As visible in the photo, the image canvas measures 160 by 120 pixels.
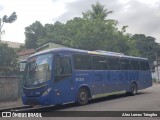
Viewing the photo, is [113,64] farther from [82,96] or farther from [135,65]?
[82,96]

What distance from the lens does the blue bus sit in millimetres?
13828

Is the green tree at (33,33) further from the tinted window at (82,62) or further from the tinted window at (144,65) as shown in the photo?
the tinted window at (82,62)

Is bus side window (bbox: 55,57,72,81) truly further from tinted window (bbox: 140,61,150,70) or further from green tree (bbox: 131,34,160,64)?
Answer: green tree (bbox: 131,34,160,64)

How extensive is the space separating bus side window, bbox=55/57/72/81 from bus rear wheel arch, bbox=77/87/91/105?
4.37ft

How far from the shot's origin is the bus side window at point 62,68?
46.5 feet

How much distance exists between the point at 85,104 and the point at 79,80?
132 centimetres

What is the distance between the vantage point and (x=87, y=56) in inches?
648

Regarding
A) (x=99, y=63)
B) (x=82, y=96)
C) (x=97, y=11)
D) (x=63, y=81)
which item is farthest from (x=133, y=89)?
(x=97, y=11)

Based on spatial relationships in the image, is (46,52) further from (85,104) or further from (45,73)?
(85,104)

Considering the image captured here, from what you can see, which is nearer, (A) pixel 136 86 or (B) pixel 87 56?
(B) pixel 87 56

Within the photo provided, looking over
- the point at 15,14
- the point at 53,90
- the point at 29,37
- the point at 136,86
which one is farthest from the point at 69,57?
the point at 29,37

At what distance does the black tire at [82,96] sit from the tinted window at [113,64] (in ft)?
10.9

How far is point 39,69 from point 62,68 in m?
1.13

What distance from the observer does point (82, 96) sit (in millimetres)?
15570
